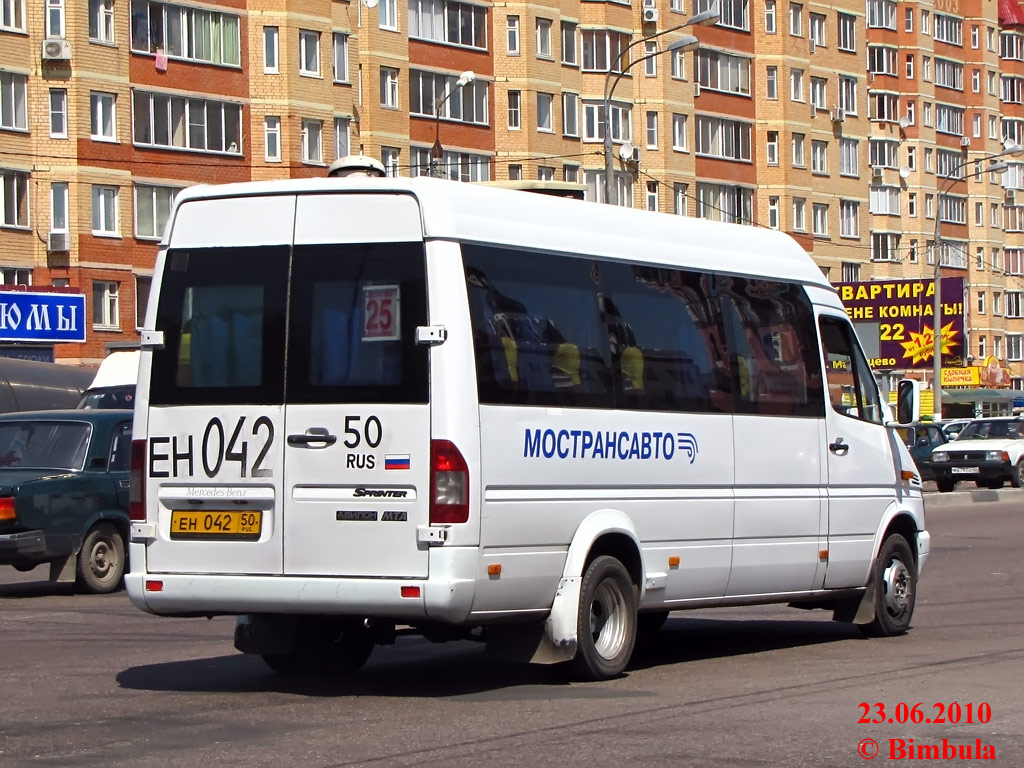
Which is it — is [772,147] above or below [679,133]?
above

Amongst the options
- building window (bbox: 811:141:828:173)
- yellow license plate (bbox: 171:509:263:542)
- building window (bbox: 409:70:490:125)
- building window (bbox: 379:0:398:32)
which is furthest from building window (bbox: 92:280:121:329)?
yellow license plate (bbox: 171:509:263:542)

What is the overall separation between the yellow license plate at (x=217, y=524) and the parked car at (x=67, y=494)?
6.52m

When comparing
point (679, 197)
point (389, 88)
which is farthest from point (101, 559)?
point (679, 197)

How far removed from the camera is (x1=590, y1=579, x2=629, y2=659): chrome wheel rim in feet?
35.9

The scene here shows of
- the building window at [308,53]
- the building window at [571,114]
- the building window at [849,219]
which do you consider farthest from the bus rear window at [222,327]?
the building window at [849,219]

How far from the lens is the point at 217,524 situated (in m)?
10.5

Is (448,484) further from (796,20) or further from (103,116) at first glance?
(796,20)

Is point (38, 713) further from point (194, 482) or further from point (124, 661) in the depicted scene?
point (124, 661)

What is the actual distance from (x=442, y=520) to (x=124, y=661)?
321cm

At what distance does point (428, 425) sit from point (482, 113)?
6186 cm

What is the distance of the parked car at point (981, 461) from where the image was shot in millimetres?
42469

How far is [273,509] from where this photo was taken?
10.3 meters

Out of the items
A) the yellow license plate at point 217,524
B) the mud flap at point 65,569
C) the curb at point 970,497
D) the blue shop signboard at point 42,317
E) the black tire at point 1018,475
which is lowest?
the curb at point 970,497

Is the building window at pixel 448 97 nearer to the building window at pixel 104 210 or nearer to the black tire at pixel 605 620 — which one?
the building window at pixel 104 210
